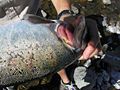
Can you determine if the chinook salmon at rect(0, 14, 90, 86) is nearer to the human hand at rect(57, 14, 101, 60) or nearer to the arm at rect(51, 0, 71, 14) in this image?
the human hand at rect(57, 14, 101, 60)

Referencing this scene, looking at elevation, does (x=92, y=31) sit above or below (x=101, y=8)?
above

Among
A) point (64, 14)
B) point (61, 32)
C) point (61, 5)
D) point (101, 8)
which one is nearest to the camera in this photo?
point (61, 32)

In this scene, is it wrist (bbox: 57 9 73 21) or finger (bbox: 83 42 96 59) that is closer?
finger (bbox: 83 42 96 59)

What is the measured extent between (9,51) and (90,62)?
2.24 m

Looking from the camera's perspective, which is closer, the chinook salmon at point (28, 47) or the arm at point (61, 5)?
the chinook salmon at point (28, 47)

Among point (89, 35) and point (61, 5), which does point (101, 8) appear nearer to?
point (61, 5)

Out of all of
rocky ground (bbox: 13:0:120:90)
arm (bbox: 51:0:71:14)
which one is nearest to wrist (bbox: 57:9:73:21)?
arm (bbox: 51:0:71:14)

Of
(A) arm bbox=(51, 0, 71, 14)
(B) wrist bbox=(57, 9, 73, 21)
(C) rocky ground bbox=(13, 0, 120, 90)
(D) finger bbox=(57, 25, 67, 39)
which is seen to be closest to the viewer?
(D) finger bbox=(57, 25, 67, 39)

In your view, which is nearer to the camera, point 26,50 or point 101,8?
point 26,50

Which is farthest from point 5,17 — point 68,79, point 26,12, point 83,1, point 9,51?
point 83,1

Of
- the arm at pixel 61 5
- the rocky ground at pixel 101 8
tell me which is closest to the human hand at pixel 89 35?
the arm at pixel 61 5

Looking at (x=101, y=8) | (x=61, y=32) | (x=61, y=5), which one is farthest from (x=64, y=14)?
(x=101, y=8)

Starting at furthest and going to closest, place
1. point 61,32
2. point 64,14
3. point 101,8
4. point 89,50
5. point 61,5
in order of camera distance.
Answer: point 101,8 → point 61,5 → point 64,14 → point 89,50 → point 61,32

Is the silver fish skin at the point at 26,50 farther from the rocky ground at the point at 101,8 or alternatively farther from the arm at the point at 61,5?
the rocky ground at the point at 101,8
